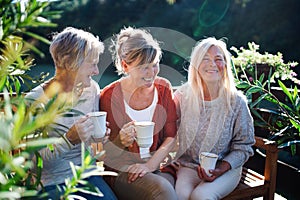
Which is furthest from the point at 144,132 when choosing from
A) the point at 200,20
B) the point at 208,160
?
the point at 200,20

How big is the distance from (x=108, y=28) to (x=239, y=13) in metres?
3.64

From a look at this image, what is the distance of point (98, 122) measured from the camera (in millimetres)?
1571

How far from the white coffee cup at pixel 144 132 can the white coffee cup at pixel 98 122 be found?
0.17 metres

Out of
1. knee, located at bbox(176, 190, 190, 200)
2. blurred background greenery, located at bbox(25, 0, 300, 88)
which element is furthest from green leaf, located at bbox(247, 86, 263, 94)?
blurred background greenery, located at bbox(25, 0, 300, 88)

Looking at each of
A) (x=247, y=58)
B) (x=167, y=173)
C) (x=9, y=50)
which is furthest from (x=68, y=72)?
(x=247, y=58)

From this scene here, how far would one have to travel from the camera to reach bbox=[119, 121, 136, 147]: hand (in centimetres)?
179

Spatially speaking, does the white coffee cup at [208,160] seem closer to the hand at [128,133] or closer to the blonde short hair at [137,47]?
the hand at [128,133]

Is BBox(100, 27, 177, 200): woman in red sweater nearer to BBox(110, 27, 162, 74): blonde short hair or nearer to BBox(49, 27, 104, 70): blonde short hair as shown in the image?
BBox(110, 27, 162, 74): blonde short hair

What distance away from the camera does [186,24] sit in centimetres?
1043

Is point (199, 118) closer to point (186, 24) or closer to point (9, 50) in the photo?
point (9, 50)

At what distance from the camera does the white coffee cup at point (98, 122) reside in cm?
156

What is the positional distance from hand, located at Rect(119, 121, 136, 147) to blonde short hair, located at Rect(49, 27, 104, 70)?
361 mm

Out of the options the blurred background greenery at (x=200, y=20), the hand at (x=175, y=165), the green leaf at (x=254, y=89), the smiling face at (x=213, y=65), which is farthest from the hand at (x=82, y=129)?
the blurred background greenery at (x=200, y=20)

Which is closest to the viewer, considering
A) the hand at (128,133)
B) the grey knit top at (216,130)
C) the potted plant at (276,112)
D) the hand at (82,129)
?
the hand at (82,129)
